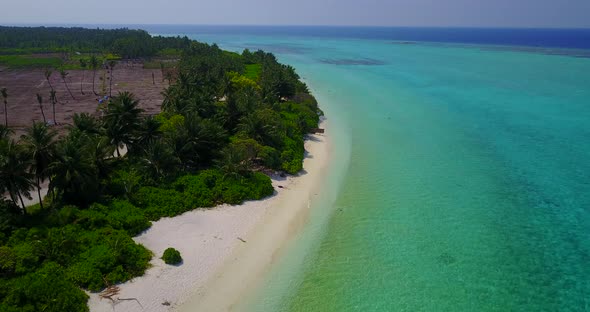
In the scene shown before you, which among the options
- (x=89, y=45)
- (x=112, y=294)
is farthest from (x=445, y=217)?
(x=89, y=45)

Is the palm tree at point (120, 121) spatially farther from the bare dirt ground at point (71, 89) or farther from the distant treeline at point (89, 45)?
the distant treeline at point (89, 45)

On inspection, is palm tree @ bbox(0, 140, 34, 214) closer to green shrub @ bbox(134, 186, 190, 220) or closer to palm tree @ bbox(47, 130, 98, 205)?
palm tree @ bbox(47, 130, 98, 205)

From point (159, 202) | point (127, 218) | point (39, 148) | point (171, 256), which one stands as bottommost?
point (171, 256)

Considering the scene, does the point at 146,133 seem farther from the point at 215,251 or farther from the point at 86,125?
the point at 215,251

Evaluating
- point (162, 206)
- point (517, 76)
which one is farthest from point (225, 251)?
point (517, 76)

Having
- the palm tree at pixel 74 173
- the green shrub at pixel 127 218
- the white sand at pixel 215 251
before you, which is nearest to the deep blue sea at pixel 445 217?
the white sand at pixel 215 251

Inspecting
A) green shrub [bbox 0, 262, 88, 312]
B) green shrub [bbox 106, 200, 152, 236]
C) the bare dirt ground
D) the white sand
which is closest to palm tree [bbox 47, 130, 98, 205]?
green shrub [bbox 106, 200, 152, 236]
